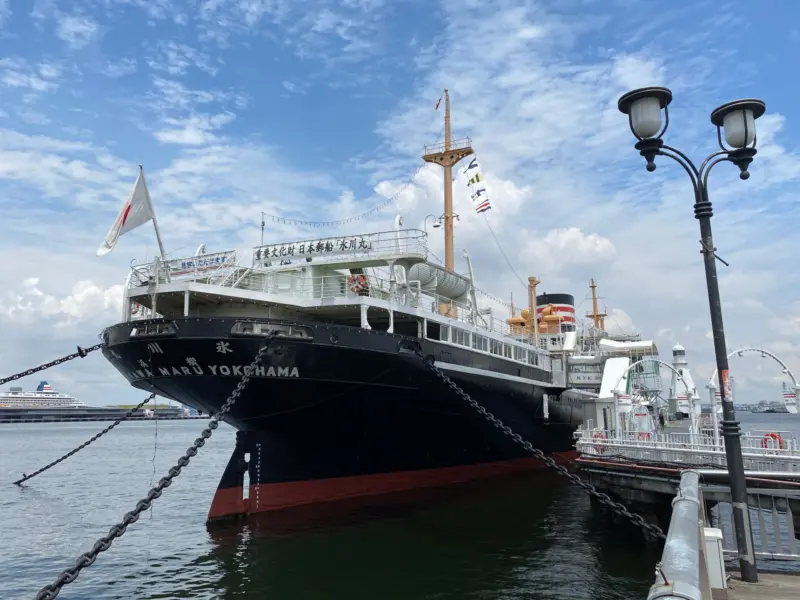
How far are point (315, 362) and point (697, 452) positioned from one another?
975 centimetres

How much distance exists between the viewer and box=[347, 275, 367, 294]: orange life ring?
1897 cm

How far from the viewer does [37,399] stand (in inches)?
5074

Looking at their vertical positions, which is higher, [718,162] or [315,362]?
[718,162]

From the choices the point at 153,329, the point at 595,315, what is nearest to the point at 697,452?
the point at 153,329

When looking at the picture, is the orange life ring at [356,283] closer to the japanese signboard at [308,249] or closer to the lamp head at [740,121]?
the japanese signboard at [308,249]

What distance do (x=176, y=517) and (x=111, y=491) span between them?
909 centimetres

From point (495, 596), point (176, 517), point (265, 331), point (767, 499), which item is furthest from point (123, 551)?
point (767, 499)

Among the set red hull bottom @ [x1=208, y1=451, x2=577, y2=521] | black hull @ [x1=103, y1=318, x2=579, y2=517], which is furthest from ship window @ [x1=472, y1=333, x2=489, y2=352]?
red hull bottom @ [x1=208, y1=451, x2=577, y2=521]

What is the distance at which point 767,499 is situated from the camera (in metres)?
11.0

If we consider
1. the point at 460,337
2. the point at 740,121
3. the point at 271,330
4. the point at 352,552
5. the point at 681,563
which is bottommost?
the point at 352,552

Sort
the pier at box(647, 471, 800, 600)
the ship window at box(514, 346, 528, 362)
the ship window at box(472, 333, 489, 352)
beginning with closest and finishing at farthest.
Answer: the pier at box(647, 471, 800, 600) → the ship window at box(472, 333, 489, 352) → the ship window at box(514, 346, 528, 362)

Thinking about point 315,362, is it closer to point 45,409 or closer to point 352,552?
point 352,552

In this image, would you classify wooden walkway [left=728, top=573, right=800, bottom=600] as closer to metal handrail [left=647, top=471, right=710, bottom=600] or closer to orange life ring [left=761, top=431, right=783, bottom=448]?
metal handrail [left=647, top=471, right=710, bottom=600]

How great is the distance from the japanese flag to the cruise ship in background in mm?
128566
